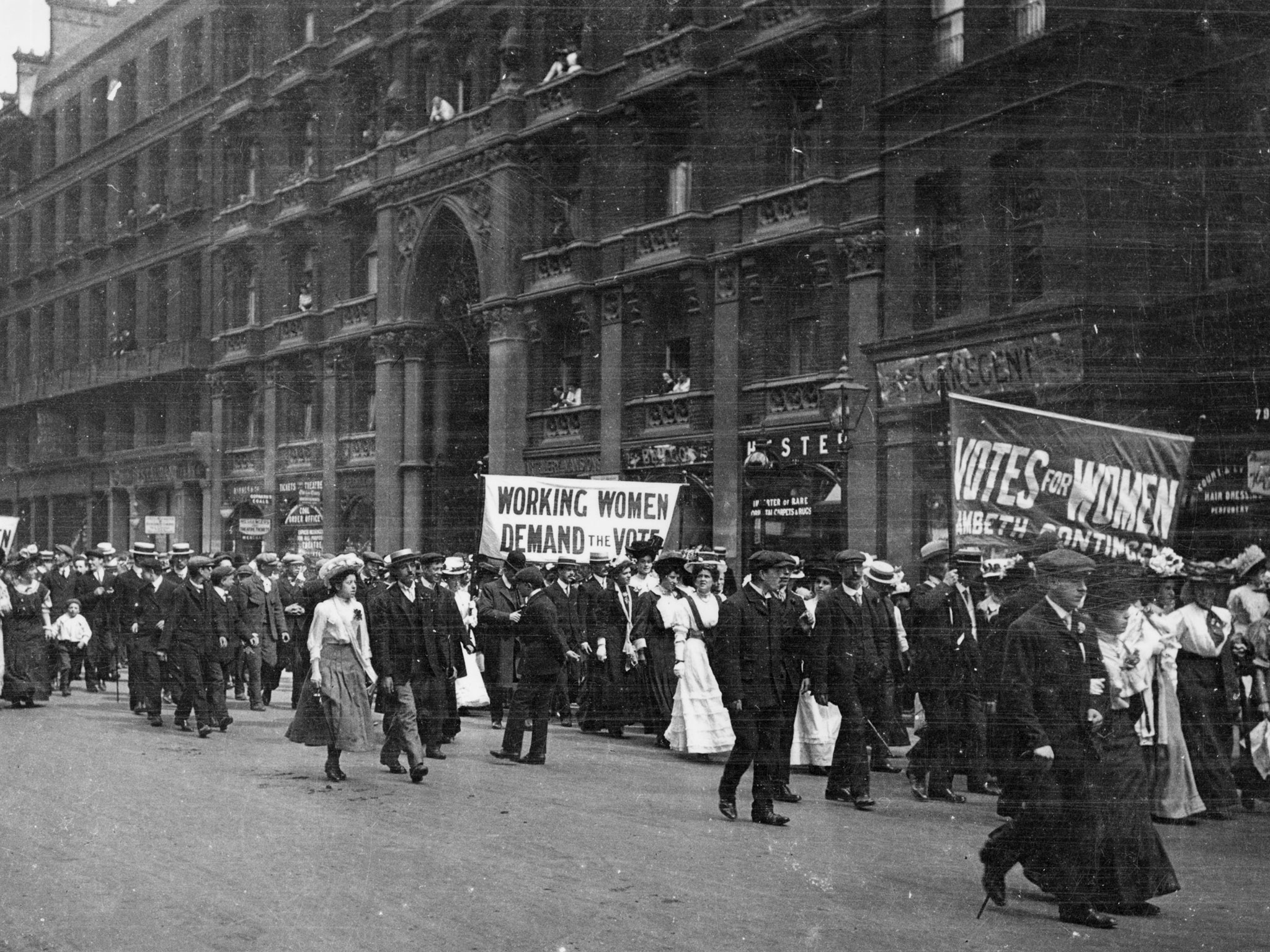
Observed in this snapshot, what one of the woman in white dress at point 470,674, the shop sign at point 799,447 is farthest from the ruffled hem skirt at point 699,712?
the shop sign at point 799,447

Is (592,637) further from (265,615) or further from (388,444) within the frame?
(388,444)

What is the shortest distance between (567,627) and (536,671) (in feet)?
10.5

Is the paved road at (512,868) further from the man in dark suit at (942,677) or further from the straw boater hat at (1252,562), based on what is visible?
the straw boater hat at (1252,562)

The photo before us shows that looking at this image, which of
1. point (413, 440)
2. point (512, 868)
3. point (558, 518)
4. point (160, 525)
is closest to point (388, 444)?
point (413, 440)

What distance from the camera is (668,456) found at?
1089 inches

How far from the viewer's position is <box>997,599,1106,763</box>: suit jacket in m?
7.43

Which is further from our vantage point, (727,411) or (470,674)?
(727,411)

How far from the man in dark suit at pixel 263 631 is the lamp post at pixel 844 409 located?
26.1ft

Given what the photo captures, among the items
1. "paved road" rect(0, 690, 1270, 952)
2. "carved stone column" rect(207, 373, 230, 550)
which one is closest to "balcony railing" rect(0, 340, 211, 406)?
"carved stone column" rect(207, 373, 230, 550)

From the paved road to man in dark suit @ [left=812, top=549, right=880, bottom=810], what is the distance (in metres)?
0.27

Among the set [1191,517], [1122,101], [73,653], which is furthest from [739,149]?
[73,653]

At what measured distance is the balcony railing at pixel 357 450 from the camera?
37000mm

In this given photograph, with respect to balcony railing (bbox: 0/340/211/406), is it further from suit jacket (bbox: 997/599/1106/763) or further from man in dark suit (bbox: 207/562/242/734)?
suit jacket (bbox: 997/599/1106/763)

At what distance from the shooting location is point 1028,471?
33.5ft
